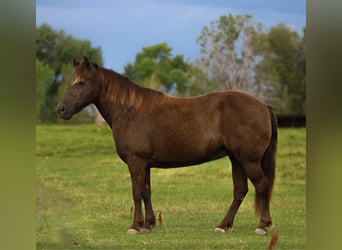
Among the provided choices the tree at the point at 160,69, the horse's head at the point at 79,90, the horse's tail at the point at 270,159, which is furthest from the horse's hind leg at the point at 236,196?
the horse's head at the point at 79,90

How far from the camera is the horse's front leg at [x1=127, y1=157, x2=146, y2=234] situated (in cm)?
495

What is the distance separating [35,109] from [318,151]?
6.07 feet

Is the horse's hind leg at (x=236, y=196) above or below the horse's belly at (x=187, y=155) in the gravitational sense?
below

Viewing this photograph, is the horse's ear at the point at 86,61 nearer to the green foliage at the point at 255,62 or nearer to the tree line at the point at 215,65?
the tree line at the point at 215,65

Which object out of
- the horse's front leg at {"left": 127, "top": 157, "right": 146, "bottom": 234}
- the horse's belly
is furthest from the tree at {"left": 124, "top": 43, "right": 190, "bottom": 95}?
the horse's front leg at {"left": 127, "top": 157, "right": 146, "bottom": 234}

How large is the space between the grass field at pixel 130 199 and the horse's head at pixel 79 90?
0.18 meters

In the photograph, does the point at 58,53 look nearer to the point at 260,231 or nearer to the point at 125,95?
the point at 125,95

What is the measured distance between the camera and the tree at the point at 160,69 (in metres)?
5.10

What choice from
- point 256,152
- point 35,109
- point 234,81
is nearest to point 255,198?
point 256,152

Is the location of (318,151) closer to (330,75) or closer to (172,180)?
(330,75)

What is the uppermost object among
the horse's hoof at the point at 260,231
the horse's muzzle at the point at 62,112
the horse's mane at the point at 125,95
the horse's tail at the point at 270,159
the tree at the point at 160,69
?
the tree at the point at 160,69

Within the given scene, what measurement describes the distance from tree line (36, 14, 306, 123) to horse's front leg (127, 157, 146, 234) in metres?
0.46

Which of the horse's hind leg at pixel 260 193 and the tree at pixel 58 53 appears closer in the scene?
the horse's hind leg at pixel 260 193

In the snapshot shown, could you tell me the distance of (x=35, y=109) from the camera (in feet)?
16.5
